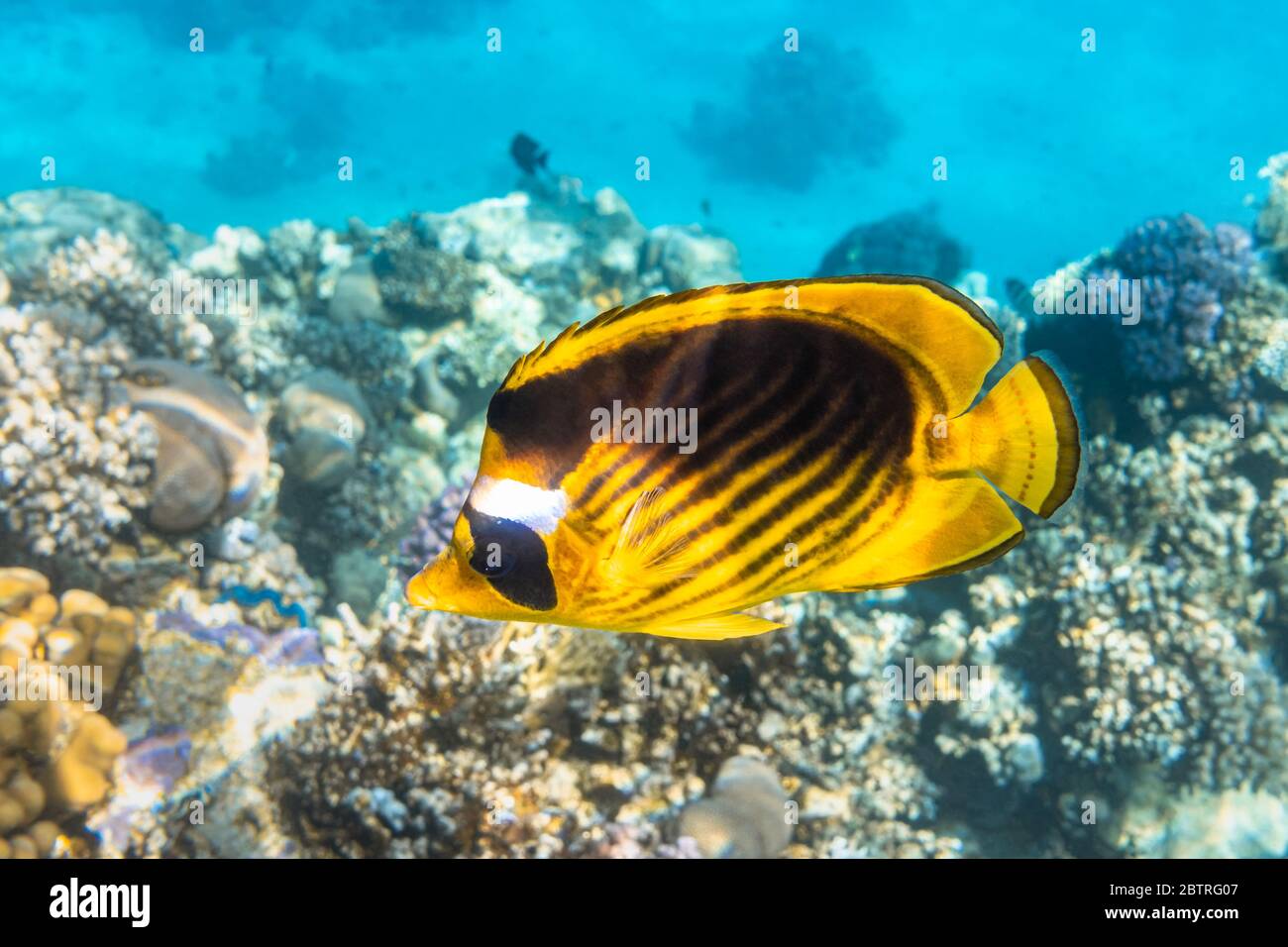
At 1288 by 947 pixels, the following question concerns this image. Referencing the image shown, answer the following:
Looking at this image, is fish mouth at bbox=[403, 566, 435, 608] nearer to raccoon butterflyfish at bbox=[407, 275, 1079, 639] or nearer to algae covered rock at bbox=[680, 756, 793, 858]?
raccoon butterflyfish at bbox=[407, 275, 1079, 639]

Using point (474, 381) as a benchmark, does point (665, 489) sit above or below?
below

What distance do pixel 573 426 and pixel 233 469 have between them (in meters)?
4.89

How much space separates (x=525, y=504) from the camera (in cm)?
90

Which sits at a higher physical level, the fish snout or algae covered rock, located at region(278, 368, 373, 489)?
algae covered rock, located at region(278, 368, 373, 489)

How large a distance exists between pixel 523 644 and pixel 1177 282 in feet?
20.0

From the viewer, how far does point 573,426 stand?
2.93 ft

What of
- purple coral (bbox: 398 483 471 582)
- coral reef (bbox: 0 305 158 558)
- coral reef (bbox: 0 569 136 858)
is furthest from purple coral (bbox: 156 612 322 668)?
purple coral (bbox: 398 483 471 582)

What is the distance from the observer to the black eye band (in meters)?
0.88

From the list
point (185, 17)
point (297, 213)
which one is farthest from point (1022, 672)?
point (185, 17)

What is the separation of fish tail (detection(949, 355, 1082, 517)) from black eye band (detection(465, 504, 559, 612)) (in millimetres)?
548

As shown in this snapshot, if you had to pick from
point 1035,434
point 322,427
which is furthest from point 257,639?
point 1035,434

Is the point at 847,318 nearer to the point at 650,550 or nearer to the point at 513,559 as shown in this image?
the point at 650,550

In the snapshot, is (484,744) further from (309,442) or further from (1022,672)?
(1022,672)

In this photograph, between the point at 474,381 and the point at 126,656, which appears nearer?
the point at 126,656
